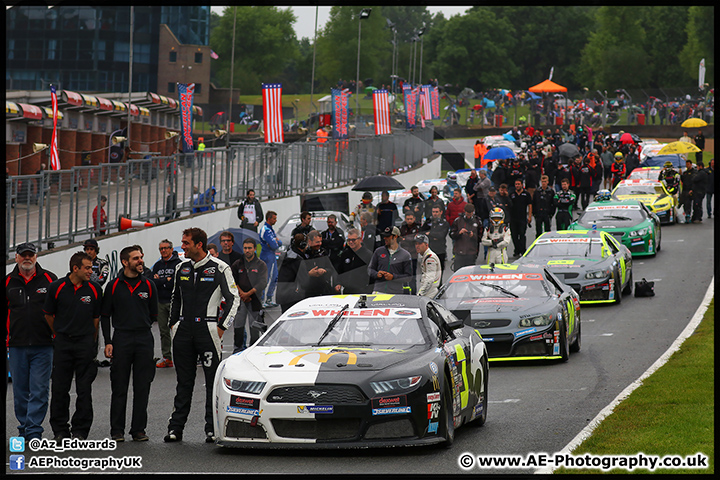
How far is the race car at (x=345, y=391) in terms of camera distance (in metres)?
8.44

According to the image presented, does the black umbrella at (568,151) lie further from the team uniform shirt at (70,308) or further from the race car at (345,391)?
the team uniform shirt at (70,308)

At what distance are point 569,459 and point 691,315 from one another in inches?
439

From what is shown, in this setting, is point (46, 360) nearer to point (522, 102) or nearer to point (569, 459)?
point (569, 459)

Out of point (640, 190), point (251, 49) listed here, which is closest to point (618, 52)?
point (251, 49)

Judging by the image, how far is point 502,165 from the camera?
3166cm

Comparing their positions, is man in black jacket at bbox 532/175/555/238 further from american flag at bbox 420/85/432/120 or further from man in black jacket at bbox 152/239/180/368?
american flag at bbox 420/85/432/120

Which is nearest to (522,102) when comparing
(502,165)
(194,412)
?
(502,165)

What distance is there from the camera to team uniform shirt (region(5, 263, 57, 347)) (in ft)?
31.5

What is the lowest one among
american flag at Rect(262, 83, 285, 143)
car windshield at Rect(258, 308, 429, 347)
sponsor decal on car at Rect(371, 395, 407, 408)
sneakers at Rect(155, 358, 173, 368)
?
sneakers at Rect(155, 358, 173, 368)

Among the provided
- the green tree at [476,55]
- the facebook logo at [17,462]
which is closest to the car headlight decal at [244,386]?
the facebook logo at [17,462]

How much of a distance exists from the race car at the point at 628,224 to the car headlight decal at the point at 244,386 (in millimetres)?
17269

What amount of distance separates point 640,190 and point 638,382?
20.1m

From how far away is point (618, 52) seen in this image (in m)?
103

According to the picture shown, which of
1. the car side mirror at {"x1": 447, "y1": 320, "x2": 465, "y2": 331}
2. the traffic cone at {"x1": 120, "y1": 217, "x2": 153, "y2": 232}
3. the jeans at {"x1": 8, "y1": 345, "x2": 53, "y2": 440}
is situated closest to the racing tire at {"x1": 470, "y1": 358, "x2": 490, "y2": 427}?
the car side mirror at {"x1": 447, "y1": 320, "x2": 465, "y2": 331}
